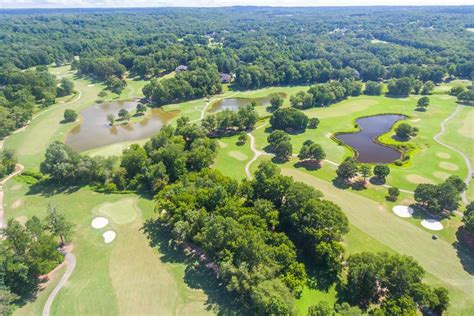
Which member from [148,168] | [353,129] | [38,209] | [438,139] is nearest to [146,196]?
[148,168]

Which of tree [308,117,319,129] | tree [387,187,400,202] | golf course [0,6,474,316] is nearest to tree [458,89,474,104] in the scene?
golf course [0,6,474,316]

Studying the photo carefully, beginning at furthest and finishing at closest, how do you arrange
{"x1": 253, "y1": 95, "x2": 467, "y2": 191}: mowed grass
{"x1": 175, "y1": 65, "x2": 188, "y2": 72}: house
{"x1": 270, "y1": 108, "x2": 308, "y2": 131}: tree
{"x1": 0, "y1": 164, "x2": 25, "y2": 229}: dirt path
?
1. {"x1": 175, "y1": 65, "x2": 188, "y2": 72}: house
2. {"x1": 270, "y1": 108, "x2": 308, "y2": 131}: tree
3. {"x1": 253, "y1": 95, "x2": 467, "y2": 191}: mowed grass
4. {"x1": 0, "y1": 164, "x2": 25, "y2": 229}: dirt path

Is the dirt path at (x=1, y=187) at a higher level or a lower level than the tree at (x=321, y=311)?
lower

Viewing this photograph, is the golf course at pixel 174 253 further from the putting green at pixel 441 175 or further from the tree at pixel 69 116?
the tree at pixel 69 116

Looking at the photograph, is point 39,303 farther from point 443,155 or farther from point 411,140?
point 411,140

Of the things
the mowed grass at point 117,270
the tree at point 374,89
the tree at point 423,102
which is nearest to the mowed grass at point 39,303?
the mowed grass at point 117,270

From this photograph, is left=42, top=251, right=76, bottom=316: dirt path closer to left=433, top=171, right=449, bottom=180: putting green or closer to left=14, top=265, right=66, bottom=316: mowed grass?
left=14, top=265, right=66, bottom=316: mowed grass

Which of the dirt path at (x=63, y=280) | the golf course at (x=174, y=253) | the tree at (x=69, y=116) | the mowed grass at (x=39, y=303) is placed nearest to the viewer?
the mowed grass at (x=39, y=303)
